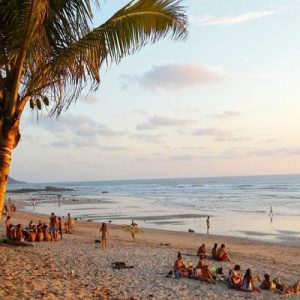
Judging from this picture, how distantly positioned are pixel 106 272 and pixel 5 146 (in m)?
7.74

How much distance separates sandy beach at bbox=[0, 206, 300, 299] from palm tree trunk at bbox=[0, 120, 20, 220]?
10.0 feet

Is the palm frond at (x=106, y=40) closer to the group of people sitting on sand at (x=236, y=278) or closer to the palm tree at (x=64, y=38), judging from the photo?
the palm tree at (x=64, y=38)

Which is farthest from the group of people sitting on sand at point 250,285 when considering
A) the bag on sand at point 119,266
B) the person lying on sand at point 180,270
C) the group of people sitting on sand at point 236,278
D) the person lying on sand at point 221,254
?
the person lying on sand at point 221,254

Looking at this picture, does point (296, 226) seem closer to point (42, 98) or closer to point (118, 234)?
point (118, 234)

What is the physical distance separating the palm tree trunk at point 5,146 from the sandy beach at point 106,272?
3.05m

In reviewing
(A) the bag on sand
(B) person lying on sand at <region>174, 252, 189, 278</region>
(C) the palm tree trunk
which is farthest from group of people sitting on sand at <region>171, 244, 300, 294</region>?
(C) the palm tree trunk

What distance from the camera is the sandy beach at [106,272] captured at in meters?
9.90

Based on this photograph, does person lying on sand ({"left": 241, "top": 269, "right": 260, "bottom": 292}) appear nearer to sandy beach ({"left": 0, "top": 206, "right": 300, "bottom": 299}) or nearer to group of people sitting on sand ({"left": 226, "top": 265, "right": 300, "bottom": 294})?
group of people sitting on sand ({"left": 226, "top": 265, "right": 300, "bottom": 294})

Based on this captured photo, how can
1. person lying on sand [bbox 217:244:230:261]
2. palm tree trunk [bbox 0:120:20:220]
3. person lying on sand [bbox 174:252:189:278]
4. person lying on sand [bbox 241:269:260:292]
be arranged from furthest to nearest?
person lying on sand [bbox 217:244:230:261]
person lying on sand [bbox 174:252:189:278]
person lying on sand [bbox 241:269:260:292]
palm tree trunk [bbox 0:120:20:220]

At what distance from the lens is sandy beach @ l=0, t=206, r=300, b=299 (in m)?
9.90

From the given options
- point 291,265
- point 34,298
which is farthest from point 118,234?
point 34,298

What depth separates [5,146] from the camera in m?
6.27

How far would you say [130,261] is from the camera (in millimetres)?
15562

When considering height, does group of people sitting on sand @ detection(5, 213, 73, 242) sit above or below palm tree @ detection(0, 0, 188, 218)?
below
